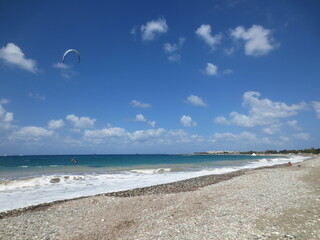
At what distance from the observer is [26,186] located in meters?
21.1

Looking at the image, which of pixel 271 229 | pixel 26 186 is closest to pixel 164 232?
pixel 271 229

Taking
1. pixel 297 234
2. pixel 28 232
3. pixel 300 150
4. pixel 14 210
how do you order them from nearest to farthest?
pixel 297 234 < pixel 28 232 < pixel 14 210 < pixel 300 150

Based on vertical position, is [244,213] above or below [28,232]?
above

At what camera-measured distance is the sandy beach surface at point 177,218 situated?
728 centimetres

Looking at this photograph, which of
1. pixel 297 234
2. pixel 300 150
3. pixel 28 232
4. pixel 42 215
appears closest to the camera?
pixel 297 234

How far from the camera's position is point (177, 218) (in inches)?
368

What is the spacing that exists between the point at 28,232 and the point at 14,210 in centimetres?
408

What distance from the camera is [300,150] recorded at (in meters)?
142

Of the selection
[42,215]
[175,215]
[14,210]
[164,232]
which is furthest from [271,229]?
[14,210]

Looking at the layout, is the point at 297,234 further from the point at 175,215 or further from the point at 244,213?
the point at 175,215

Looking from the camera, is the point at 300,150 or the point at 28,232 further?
the point at 300,150

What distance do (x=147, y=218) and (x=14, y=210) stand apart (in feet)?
23.4

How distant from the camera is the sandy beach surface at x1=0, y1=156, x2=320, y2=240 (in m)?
7.28

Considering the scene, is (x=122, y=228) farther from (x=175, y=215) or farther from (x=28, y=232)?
(x=28, y=232)
